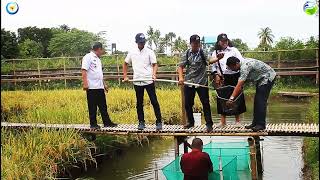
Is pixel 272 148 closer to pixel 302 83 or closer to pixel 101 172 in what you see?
pixel 101 172

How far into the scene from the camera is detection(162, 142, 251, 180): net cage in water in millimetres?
5394

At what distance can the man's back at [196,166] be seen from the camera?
478 cm

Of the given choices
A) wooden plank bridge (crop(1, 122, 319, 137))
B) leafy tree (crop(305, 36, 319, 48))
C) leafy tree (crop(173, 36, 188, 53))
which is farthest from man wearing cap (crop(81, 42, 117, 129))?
leafy tree (crop(173, 36, 188, 53))

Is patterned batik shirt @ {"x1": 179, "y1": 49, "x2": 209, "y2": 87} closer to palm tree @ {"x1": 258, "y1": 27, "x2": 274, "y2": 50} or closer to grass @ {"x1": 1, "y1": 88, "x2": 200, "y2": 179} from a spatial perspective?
grass @ {"x1": 1, "y1": 88, "x2": 200, "y2": 179}

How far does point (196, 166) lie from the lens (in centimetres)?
477

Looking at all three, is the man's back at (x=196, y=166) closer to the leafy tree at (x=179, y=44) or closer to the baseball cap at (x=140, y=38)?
the baseball cap at (x=140, y=38)

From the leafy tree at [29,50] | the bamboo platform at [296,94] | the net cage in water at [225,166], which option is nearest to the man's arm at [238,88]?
the net cage in water at [225,166]

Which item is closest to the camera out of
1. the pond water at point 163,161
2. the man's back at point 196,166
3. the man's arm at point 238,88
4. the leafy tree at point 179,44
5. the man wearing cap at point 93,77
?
the man's back at point 196,166

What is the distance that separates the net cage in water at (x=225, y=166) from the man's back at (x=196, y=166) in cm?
27

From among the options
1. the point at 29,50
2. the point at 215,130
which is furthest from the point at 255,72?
the point at 29,50

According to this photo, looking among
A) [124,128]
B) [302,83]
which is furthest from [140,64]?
[302,83]

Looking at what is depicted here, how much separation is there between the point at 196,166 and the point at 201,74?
5.90 ft

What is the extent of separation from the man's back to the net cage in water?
273mm

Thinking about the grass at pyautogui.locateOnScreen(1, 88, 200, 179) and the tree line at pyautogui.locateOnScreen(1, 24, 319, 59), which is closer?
the grass at pyautogui.locateOnScreen(1, 88, 200, 179)
